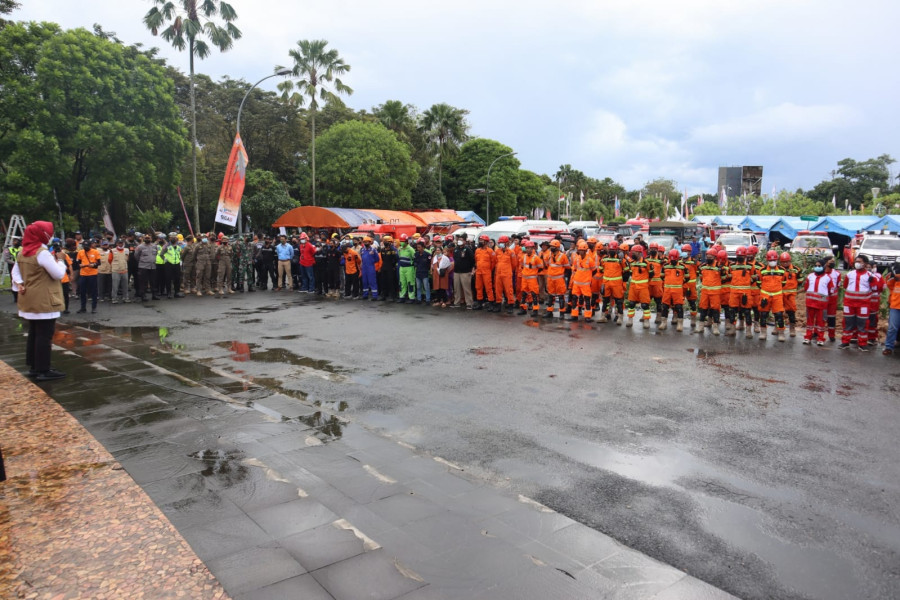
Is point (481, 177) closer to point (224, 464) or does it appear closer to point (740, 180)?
point (224, 464)

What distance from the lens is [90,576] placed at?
10.9 ft

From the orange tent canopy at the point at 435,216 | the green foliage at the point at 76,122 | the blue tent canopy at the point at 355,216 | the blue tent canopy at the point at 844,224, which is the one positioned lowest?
the blue tent canopy at the point at 844,224

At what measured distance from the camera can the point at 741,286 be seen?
11.7m

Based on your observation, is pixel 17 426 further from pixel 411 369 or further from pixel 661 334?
pixel 661 334

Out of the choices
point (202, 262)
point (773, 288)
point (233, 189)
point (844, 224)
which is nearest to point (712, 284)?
point (773, 288)

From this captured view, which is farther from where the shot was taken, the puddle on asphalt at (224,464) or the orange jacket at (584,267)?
the orange jacket at (584,267)

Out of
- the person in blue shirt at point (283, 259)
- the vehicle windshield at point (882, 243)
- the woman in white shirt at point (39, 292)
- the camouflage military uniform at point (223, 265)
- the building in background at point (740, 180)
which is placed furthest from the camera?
the building in background at point (740, 180)

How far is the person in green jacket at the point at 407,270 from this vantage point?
17109mm

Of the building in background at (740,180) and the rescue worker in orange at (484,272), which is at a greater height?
the building in background at (740,180)

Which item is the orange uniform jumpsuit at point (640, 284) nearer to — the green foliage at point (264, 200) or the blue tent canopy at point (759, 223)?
the green foliage at point (264, 200)

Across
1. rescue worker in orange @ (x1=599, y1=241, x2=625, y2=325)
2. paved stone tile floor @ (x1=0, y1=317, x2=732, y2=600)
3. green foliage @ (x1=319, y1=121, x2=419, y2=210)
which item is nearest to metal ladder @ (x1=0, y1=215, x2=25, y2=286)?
paved stone tile floor @ (x1=0, y1=317, x2=732, y2=600)

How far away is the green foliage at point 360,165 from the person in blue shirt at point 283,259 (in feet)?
82.9

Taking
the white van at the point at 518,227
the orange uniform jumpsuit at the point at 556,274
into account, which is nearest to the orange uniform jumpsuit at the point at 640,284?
the orange uniform jumpsuit at the point at 556,274

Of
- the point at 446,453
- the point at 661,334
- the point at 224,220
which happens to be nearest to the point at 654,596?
the point at 446,453
